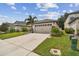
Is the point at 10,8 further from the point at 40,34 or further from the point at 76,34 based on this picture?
the point at 76,34

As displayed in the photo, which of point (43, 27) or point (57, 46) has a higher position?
point (43, 27)

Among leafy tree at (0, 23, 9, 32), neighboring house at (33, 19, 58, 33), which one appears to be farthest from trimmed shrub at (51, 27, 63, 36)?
leafy tree at (0, 23, 9, 32)

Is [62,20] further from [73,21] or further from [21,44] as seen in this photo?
[21,44]

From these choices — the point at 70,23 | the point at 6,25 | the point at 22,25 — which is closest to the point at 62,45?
the point at 70,23

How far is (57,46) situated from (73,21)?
0.46 m

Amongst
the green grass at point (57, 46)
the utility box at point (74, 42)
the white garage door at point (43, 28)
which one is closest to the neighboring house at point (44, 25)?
the white garage door at point (43, 28)

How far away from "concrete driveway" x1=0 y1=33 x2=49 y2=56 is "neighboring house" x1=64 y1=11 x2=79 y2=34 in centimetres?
36

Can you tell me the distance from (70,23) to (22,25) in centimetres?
75

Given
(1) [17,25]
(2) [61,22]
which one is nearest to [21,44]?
(1) [17,25]

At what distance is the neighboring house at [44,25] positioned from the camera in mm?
2744

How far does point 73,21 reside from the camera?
273 centimetres

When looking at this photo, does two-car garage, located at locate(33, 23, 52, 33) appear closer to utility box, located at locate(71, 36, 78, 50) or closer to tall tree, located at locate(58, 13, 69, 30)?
tall tree, located at locate(58, 13, 69, 30)

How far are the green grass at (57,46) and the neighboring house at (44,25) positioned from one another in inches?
6.2

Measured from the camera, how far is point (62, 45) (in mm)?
2697
